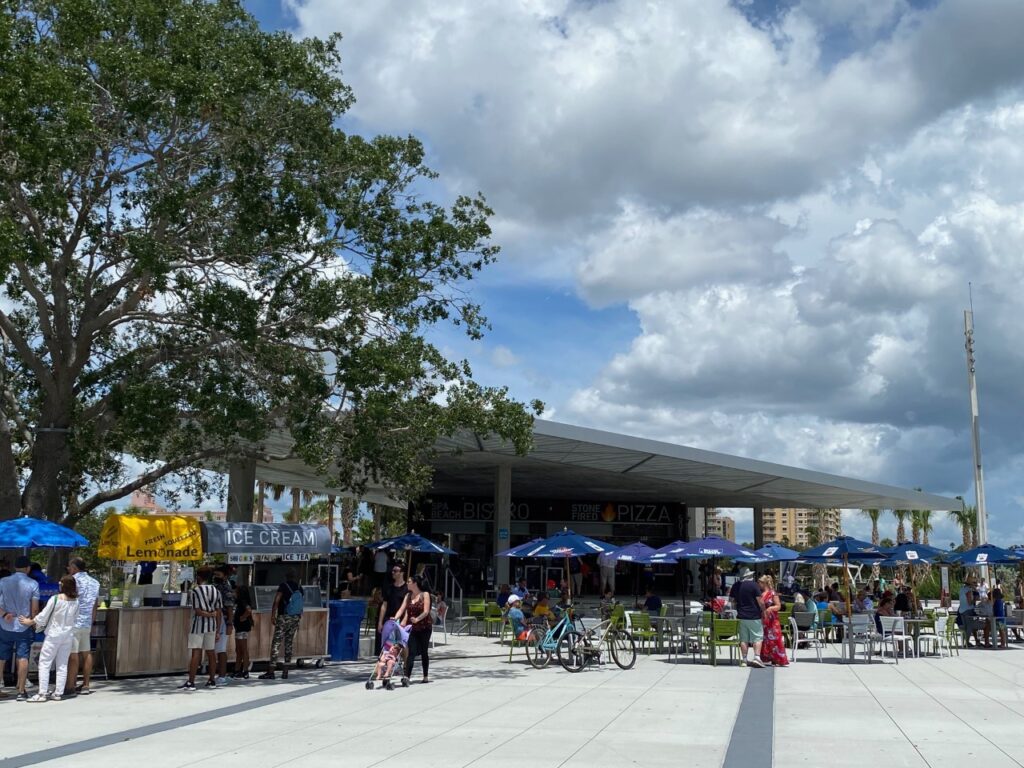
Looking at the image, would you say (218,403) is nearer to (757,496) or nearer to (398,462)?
(398,462)

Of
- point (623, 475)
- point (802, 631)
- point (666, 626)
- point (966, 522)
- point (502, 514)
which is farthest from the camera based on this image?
point (966, 522)

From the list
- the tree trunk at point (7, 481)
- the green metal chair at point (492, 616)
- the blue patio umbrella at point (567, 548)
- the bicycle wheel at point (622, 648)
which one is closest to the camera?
the tree trunk at point (7, 481)

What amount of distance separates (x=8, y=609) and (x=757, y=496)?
39.1 m

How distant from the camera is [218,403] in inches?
570

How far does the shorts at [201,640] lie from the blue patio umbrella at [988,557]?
16903 millimetres

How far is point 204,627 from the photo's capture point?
13445 millimetres

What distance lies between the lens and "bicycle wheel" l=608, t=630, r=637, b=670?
648 inches

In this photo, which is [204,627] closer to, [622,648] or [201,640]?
[201,640]

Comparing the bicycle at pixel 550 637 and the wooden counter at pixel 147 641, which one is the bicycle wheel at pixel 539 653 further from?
the wooden counter at pixel 147 641

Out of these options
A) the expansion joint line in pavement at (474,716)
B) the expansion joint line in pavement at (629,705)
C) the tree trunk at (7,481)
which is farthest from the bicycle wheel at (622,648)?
the tree trunk at (7,481)

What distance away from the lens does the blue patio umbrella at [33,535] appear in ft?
42.4

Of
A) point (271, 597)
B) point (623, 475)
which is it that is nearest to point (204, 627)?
point (271, 597)

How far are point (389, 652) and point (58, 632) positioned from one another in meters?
4.07

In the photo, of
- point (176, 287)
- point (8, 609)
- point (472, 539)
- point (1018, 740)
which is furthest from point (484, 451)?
point (1018, 740)
